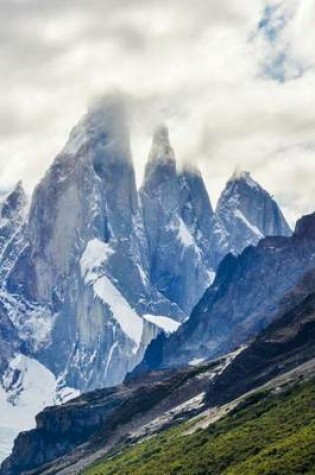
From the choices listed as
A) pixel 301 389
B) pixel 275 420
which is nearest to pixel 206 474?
pixel 275 420

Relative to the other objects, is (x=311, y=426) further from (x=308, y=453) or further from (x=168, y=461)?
(x=168, y=461)

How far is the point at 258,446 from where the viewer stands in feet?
552

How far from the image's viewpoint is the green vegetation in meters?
Result: 151

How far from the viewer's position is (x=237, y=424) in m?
195

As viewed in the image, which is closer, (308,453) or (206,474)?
(308,453)

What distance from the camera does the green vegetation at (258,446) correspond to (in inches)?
5945

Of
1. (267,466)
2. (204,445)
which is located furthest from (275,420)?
(267,466)

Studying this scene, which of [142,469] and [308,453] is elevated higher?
[142,469]

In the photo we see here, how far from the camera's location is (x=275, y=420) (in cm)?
18100

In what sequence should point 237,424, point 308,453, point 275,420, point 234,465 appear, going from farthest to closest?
point 237,424 → point 275,420 → point 234,465 → point 308,453

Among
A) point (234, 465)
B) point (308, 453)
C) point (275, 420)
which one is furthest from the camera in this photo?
point (275, 420)

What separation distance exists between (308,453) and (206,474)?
905 inches

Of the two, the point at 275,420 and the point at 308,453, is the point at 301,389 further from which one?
the point at 308,453

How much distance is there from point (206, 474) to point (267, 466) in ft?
62.9
